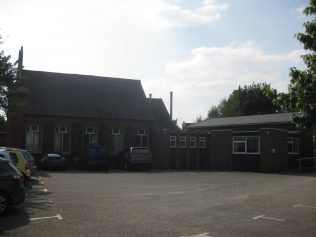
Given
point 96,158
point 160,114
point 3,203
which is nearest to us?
point 3,203

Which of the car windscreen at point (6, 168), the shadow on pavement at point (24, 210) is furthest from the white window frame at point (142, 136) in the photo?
the car windscreen at point (6, 168)

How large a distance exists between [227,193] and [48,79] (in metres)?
30.7

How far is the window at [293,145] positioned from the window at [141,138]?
13392 mm

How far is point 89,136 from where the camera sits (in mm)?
43156

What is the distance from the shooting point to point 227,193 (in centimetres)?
1839

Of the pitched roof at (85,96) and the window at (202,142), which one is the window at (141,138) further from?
the window at (202,142)

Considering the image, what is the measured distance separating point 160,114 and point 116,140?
19.9 metres

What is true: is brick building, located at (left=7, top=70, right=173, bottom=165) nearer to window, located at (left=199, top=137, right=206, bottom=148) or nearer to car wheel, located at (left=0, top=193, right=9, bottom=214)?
window, located at (left=199, top=137, right=206, bottom=148)

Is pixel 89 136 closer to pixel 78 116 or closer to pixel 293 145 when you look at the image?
pixel 78 116

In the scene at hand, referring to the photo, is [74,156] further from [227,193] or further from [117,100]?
[227,193]

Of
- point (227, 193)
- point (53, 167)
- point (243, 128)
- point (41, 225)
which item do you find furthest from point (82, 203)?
point (243, 128)

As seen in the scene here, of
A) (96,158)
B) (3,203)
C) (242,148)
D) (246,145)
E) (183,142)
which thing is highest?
(183,142)

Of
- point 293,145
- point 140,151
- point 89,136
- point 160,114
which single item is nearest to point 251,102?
point 160,114

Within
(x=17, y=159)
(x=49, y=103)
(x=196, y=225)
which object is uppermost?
(x=49, y=103)
